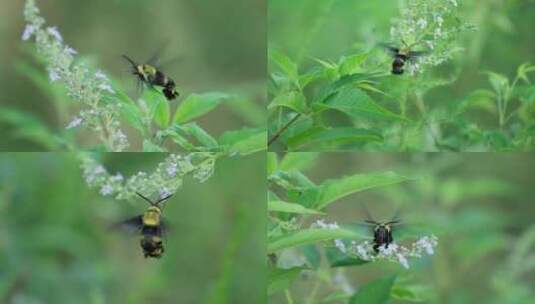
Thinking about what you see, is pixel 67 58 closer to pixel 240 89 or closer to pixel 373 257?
pixel 373 257

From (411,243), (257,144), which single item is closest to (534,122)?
(411,243)

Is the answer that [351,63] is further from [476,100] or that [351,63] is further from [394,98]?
[476,100]

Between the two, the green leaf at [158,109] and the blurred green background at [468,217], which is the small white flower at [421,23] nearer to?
the green leaf at [158,109]

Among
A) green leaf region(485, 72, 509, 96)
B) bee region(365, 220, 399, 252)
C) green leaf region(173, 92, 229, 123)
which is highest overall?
green leaf region(485, 72, 509, 96)

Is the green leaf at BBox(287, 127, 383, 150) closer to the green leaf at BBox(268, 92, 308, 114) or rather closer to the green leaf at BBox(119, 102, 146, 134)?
the green leaf at BBox(268, 92, 308, 114)

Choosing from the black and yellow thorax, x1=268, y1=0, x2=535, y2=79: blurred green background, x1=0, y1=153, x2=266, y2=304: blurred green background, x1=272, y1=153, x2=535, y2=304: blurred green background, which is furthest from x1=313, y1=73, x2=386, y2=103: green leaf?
x1=0, y1=153, x2=266, y2=304: blurred green background

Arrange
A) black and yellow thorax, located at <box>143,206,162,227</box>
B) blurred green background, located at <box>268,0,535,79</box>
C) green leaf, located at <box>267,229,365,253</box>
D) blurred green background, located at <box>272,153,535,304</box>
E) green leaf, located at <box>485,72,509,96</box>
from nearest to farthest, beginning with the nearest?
green leaf, located at <box>267,229,365,253</box> < black and yellow thorax, located at <box>143,206,162,227</box> < green leaf, located at <box>485,72,509,96</box> < blurred green background, located at <box>268,0,535,79</box> < blurred green background, located at <box>272,153,535,304</box>

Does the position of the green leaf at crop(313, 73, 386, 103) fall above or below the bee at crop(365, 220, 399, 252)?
above
